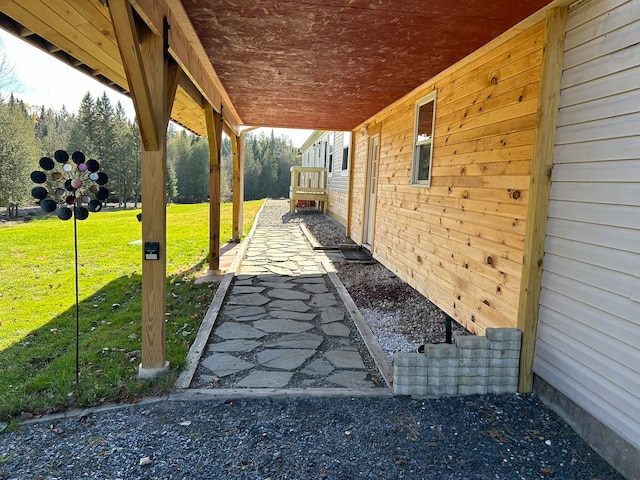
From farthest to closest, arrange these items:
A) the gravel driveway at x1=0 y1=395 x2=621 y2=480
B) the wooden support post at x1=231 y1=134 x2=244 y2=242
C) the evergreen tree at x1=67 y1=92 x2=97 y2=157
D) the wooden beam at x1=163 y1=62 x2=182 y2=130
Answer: the evergreen tree at x1=67 y1=92 x2=97 y2=157
the wooden support post at x1=231 y1=134 x2=244 y2=242
the wooden beam at x1=163 y1=62 x2=182 y2=130
the gravel driveway at x1=0 y1=395 x2=621 y2=480

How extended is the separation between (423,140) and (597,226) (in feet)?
10.4

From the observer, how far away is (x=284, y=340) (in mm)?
3822

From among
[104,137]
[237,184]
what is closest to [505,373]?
[237,184]

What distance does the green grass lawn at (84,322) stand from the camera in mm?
2746

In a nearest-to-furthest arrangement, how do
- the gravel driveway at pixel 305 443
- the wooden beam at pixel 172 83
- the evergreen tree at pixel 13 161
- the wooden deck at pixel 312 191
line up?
the gravel driveway at pixel 305 443 < the wooden beam at pixel 172 83 < the wooden deck at pixel 312 191 < the evergreen tree at pixel 13 161

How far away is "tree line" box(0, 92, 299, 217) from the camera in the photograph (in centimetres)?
2448

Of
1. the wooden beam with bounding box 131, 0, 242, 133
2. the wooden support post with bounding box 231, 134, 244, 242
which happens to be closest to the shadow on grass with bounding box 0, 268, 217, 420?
the wooden beam with bounding box 131, 0, 242, 133

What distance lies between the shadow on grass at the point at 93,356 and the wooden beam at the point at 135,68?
1652 mm

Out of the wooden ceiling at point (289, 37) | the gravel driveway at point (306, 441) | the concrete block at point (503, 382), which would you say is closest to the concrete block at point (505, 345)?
the concrete block at point (503, 382)

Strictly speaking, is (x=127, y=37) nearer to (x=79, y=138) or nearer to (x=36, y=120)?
(x=79, y=138)

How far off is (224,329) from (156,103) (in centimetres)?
224

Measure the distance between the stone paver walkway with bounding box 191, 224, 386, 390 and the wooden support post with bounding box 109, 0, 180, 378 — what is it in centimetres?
41

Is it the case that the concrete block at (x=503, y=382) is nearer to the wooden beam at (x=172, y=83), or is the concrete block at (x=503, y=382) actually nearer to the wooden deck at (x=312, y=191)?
the wooden beam at (x=172, y=83)

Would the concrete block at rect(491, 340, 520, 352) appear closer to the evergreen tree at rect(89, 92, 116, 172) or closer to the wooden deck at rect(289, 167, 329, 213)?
the wooden deck at rect(289, 167, 329, 213)
